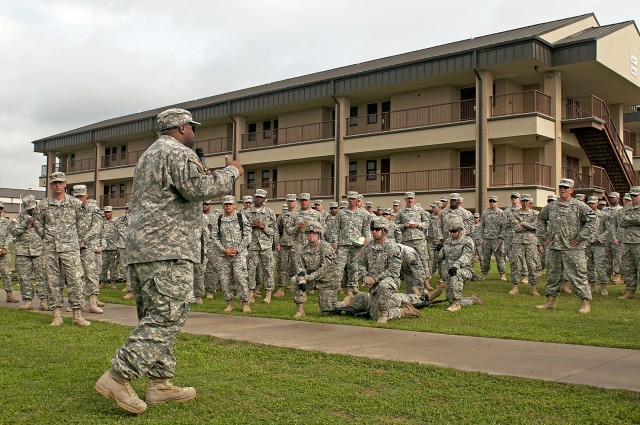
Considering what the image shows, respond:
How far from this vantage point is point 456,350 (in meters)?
7.93

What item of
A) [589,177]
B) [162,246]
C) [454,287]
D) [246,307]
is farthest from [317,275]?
[589,177]

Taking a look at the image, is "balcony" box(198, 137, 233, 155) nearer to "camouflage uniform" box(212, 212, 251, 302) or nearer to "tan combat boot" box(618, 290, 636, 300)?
"camouflage uniform" box(212, 212, 251, 302)

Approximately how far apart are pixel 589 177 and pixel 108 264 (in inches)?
976

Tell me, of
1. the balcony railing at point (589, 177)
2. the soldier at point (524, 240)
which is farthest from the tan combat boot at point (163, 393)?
the balcony railing at point (589, 177)

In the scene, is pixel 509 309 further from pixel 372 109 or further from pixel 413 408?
pixel 372 109

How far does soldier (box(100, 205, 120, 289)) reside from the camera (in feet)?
60.1

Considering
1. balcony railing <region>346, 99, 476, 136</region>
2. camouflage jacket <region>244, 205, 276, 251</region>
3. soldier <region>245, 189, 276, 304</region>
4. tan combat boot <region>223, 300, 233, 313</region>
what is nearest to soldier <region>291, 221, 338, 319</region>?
tan combat boot <region>223, 300, 233, 313</region>

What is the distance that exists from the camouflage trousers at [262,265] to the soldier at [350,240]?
162 centimetres

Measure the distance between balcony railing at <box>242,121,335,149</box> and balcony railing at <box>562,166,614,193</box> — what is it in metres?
14.1

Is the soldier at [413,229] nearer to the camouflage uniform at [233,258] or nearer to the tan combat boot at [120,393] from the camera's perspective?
the camouflage uniform at [233,258]

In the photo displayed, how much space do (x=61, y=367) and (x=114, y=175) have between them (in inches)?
1996

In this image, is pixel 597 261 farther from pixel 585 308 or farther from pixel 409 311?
pixel 409 311

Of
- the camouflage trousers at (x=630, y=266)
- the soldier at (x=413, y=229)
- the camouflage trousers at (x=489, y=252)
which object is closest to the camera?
the camouflage trousers at (x=630, y=266)

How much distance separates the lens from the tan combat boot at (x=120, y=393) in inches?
204
